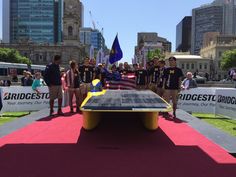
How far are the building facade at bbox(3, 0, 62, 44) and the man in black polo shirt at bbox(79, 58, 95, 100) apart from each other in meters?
154

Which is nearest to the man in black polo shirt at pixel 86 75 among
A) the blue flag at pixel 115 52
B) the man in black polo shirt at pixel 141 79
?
the man in black polo shirt at pixel 141 79

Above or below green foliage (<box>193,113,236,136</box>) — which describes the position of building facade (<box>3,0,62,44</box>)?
above

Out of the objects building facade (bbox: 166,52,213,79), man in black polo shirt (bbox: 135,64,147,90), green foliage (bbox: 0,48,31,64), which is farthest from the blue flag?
building facade (bbox: 166,52,213,79)

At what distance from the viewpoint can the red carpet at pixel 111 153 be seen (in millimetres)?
5773

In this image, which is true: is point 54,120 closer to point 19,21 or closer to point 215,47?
point 215,47

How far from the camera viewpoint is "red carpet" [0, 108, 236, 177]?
5773mm

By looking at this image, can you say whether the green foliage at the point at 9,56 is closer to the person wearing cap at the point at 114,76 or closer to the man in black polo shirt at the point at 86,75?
the person wearing cap at the point at 114,76

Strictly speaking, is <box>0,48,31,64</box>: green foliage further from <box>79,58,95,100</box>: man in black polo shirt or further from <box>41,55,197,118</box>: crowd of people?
<box>79,58,95,100</box>: man in black polo shirt

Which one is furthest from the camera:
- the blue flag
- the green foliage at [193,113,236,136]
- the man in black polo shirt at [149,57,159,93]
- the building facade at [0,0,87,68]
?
the building facade at [0,0,87,68]

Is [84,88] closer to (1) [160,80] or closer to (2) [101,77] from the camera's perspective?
(2) [101,77]

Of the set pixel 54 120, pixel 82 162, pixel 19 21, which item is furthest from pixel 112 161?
pixel 19 21

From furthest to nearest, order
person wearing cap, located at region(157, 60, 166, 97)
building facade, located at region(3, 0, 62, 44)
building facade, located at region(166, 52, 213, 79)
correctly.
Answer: building facade, located at region(3, 0, 62, 44) → building facade, located at region(166, 52, 213, 79) → person wearing cap, located at region(157, 60, 166, 97)

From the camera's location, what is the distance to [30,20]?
543 feet

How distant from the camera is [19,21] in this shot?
166m
